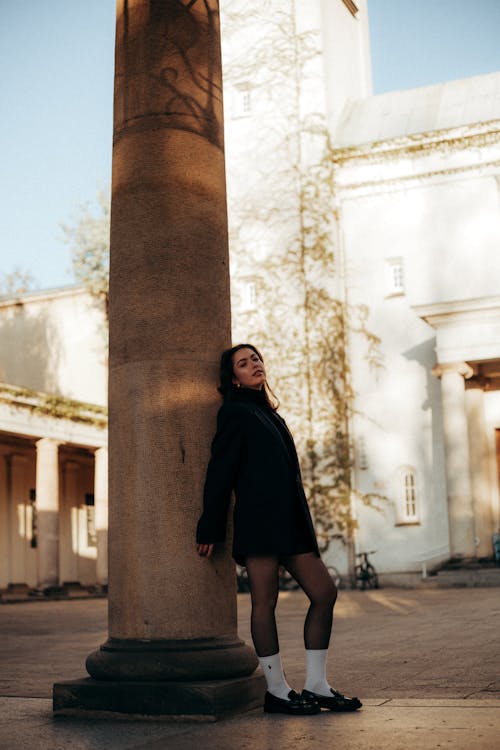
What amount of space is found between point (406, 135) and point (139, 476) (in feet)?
81.1

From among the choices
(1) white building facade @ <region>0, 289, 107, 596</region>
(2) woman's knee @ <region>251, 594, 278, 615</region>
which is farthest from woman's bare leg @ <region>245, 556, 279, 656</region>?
(1) white building facade @ <region>0, 289, 107, 596</region>

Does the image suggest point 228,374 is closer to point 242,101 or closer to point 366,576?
point 366,576

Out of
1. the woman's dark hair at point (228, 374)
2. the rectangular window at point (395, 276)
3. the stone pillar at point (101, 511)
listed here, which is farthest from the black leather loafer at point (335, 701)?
the stone pillar at point (101, 511)

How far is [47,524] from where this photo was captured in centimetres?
2800

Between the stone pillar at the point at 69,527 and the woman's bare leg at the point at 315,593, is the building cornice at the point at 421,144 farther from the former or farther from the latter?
the woman's bare leg at the point at 315,593

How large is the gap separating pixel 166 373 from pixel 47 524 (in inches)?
921

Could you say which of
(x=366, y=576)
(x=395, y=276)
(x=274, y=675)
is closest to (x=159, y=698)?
(x=274, y=675)

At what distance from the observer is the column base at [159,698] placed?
4953 mm

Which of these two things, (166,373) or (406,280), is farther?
(406,280)

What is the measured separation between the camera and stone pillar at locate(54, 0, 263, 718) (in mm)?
5238

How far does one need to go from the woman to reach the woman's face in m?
0.16

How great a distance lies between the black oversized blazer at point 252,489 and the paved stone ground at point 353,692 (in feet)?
2.85

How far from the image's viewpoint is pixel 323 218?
94.0ft

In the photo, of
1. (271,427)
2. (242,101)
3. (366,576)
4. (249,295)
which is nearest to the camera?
(271,427)
